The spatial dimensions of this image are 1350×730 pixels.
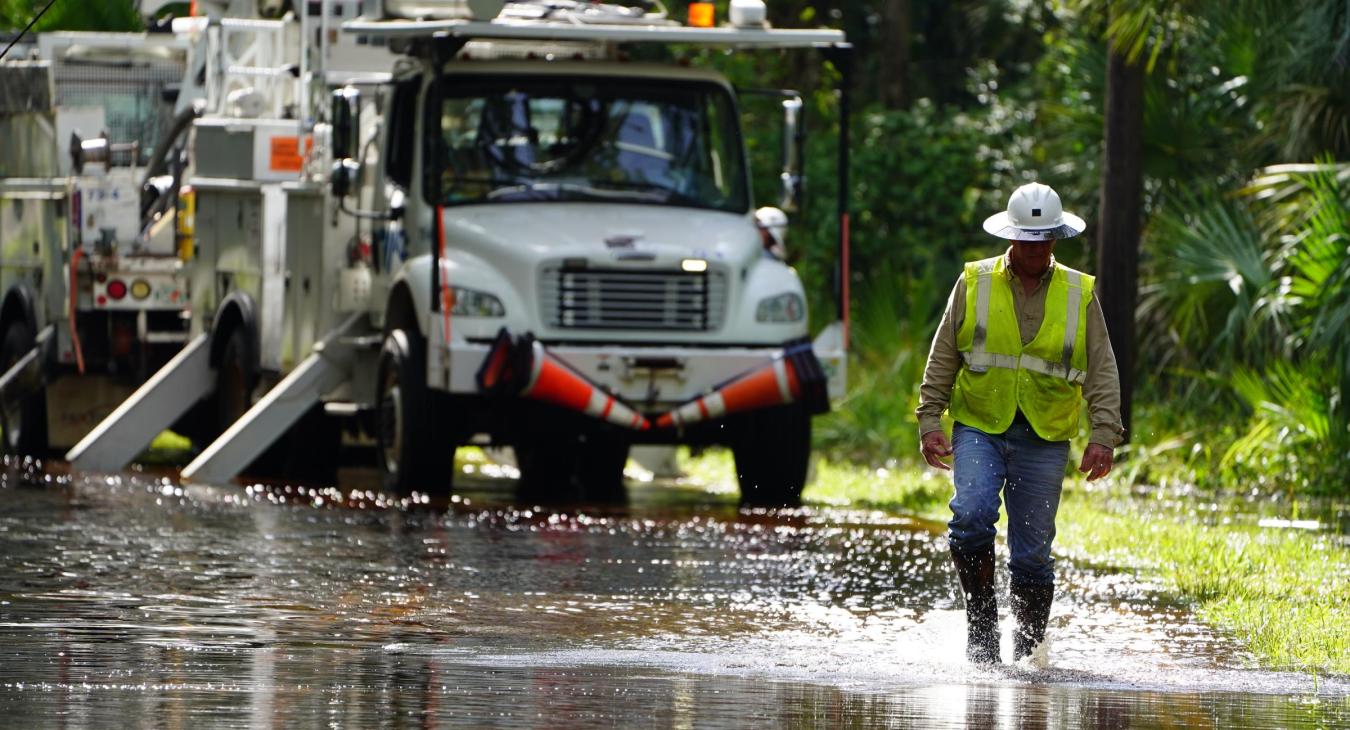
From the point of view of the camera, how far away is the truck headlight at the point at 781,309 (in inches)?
613

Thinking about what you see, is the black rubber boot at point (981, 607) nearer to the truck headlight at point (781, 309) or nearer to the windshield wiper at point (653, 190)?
the truck headlight at point (781, 309)

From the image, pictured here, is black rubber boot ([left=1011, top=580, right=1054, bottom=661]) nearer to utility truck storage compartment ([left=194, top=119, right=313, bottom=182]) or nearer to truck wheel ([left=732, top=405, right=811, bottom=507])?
truck wheel ([left=732, top=405, right=811, bottom=507])

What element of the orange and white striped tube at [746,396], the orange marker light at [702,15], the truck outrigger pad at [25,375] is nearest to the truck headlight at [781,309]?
the orange and white striped tube at [746,396]

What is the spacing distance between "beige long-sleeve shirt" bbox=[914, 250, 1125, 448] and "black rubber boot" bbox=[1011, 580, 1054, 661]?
20.3 inches

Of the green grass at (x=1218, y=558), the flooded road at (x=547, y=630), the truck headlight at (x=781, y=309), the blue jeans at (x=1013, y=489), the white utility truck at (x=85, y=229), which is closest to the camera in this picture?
the flooded road at (x=547, y=630)

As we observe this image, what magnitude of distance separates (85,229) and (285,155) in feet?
6.10

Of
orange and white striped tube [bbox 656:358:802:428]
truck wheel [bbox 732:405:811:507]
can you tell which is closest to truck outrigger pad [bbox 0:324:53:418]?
truck wheel [bbox 732:405:811:507]

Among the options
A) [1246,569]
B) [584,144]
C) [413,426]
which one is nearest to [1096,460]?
[1246,569]

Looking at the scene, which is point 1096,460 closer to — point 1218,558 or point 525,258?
point 1218,558

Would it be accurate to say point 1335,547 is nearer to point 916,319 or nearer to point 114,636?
point 114,636

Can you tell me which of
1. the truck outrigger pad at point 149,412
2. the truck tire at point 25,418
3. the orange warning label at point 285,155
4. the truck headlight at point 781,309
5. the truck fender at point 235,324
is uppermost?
the orange warning label at point 285,155

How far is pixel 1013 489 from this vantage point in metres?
8.95

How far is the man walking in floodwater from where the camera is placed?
885 centimetres

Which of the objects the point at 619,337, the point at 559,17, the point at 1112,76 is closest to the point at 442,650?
the point at 619,337
